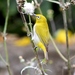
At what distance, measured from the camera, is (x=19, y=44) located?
2.92 meters

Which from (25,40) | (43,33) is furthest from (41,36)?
(25,40)

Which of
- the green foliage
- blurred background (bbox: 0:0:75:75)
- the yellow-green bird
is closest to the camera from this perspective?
the yellow-green bird

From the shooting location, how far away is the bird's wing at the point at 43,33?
1120mm

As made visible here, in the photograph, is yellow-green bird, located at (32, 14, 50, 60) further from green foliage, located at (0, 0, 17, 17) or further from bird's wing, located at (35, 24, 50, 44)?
green foliage, located at (0, 0, 17, 17)

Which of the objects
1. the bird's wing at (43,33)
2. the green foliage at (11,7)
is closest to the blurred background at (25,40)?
the green foliage at (11,7)

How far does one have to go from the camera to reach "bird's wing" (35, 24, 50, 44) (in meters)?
1.12

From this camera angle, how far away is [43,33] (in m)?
1.13

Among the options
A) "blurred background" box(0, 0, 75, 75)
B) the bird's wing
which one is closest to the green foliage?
"blurred background" box(0, 0, 75, 75)

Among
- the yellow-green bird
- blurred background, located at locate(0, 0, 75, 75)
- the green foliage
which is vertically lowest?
blurred background, located at locate(0, 0, 75, 75)

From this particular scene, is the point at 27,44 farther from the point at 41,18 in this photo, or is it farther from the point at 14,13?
the point at 41,18

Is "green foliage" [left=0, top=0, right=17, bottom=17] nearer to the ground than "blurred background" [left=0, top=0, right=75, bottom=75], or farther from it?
farther from it

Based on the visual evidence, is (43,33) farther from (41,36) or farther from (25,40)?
(25,40)

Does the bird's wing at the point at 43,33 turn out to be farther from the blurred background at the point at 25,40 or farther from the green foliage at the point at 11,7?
the green foliage at the point at 11,7

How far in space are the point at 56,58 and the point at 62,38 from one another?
17 cm
